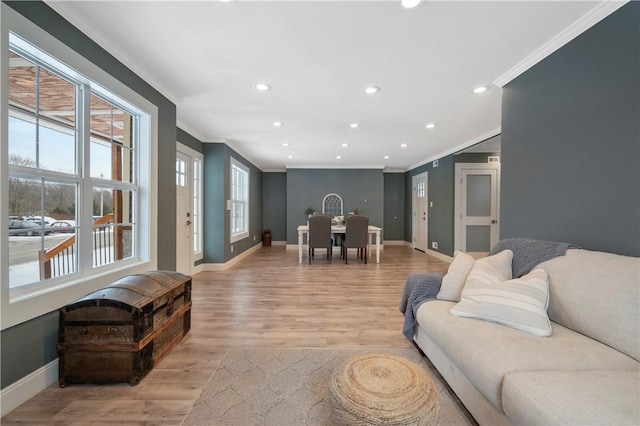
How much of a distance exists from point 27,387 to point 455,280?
292 cm

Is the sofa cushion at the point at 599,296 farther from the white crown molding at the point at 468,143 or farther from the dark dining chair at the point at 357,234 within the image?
the dark dining chair at the point at 357,234

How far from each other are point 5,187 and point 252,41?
1.81 m

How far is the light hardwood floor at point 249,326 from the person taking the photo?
1.49 meters

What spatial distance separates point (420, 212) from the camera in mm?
7293

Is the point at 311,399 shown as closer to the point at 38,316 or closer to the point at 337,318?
the point at 337,318

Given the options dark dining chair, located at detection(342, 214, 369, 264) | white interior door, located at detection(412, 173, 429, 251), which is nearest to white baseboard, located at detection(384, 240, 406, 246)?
white interior door, located at detection(412, 173, 429, 251)

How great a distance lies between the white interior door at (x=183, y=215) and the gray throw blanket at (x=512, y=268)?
3525mm

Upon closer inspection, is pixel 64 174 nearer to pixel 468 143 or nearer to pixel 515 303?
pixel 515 303

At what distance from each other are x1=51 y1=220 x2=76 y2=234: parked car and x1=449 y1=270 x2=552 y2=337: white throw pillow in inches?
111

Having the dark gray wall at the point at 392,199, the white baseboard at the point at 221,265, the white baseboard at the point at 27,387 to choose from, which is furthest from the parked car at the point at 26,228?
the dark gray wall at the point at 392,199

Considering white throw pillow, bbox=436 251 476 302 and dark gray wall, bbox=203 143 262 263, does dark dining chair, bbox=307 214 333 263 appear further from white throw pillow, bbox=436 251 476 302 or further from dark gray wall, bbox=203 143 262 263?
white throw pillow, bbox=436 251 476 302

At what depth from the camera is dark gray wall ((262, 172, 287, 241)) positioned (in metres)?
8.41

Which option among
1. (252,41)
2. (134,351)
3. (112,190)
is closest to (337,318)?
(134,351)

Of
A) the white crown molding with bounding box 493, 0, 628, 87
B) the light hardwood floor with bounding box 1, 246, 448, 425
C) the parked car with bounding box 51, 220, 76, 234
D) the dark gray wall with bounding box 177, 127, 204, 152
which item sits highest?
the white crown molding with bounding box 493, 0, 628, 87
